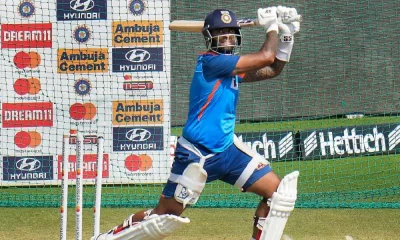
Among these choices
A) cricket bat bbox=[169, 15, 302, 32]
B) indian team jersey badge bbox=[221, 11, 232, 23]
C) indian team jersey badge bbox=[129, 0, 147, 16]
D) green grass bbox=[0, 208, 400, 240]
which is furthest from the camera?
indian team jersey badge bbox=[129, 0, 147, 16]

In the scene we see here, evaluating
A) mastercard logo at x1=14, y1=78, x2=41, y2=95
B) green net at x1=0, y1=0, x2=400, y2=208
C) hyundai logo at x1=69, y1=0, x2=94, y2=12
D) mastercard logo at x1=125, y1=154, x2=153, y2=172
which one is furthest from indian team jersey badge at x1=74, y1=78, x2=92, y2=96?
mastercard logo at x1=125, y1=154, x2=153, y2=172

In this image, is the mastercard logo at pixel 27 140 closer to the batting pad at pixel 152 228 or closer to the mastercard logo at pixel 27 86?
the mastercard logo at pixel 27 86

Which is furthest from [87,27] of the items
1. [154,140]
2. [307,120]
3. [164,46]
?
[307,120]

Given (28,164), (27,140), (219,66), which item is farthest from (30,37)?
(219,66)

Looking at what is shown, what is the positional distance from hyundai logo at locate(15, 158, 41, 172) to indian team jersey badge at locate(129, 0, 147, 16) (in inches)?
85.9

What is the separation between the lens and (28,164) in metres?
10.5

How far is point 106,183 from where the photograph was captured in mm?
10414

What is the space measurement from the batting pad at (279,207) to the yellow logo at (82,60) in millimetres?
4831

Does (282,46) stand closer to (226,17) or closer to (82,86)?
(226,17)

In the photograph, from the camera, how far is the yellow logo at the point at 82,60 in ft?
33.7

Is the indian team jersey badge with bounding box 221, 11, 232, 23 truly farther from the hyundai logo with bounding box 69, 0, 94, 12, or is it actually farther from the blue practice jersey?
the hyundai logo with bounding box 69, 0, 94, 12

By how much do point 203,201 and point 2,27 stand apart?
3164mm

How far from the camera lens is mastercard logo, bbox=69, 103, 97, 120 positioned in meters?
10.4

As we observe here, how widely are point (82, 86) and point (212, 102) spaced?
4.79 metres
